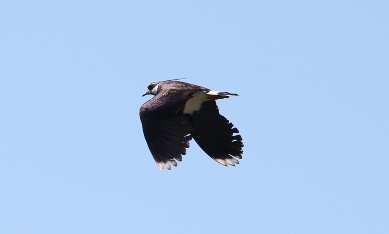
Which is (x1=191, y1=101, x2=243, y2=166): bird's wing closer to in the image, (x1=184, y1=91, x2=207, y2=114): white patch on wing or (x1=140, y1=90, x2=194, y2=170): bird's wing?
(x1=184, y1=91, x2=207, y2=114): white patch on wing

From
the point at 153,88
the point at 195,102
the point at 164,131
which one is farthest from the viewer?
the point at 153,88

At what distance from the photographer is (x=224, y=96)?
2517 cm

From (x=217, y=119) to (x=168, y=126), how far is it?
8.37 ft

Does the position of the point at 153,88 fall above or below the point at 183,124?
above

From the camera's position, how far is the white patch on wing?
25.2 meters

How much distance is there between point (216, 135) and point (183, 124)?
2.47m

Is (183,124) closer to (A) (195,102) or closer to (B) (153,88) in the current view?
(A) (195,102)

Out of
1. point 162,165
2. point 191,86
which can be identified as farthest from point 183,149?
point 191,86

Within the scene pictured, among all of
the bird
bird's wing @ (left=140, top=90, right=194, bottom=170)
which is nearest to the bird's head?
the bird

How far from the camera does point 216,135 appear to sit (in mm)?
26188

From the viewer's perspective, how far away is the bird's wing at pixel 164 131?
76.9ft

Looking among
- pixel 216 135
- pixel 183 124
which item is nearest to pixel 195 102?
pixel 216 135

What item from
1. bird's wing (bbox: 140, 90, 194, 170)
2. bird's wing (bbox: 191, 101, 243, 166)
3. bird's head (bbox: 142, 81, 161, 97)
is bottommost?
bird's wing (bbox: 140, 90, 194, 170)

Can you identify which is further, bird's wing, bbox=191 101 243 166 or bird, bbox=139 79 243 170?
bird's wing, bbox=191 101 243 166
